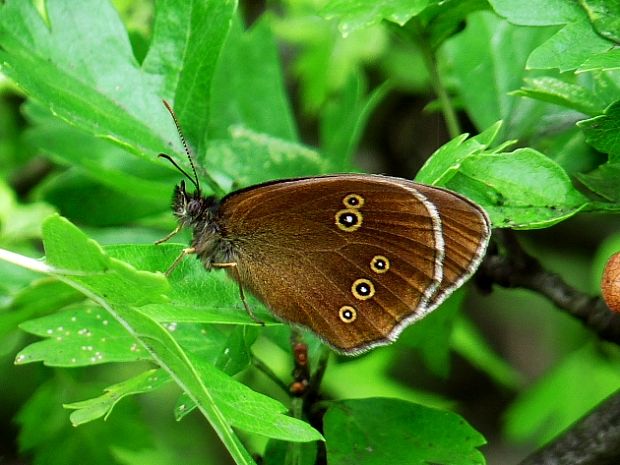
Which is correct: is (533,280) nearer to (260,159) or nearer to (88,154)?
(260,159)

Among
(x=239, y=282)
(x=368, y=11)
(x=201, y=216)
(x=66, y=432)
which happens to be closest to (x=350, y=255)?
(x=239, y=282)

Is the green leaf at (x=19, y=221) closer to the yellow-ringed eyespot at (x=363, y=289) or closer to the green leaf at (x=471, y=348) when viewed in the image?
the yellow-ringed eyespot at (x=363, y=289)

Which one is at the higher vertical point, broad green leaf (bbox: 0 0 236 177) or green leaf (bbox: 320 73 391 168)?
broad green leaf (bbox: 0 0 236 177)

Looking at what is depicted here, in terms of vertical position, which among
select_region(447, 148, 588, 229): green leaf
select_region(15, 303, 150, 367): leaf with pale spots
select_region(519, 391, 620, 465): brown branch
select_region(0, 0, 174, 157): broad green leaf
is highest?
select_region(0, 0, 174, 157): broad green leaf

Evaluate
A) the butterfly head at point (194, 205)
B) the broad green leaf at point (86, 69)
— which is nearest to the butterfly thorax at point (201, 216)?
the butterfly head at point (194, 205)

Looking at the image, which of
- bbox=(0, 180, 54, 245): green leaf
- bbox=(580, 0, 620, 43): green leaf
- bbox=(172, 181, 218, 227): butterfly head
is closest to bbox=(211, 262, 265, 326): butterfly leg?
bbox=(172, 181, 218, 227): butterfly head

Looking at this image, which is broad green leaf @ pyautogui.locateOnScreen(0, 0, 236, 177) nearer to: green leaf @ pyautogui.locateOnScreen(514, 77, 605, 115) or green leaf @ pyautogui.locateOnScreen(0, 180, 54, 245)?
green leaf @ pyautogui.locateOnScreen(514, 77, 605, 115)
